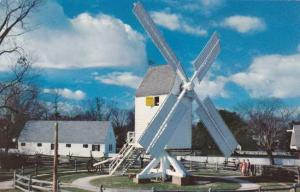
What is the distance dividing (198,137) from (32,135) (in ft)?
68.5

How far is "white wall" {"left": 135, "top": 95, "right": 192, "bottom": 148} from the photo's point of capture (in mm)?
25333

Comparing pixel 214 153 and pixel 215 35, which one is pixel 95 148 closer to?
pixel 214 153

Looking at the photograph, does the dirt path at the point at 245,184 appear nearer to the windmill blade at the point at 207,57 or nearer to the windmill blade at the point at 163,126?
the windmill blade at the point at 163,126

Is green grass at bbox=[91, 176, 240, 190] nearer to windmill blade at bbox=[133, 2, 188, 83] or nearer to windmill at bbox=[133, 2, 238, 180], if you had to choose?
windmill at bbox=[133, 2, 238, 180]

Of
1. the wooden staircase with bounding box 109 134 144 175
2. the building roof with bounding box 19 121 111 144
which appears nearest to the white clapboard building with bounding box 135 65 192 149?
the wooden staircase with bounding box 109 134 144 175

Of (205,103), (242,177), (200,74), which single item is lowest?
(242,177)

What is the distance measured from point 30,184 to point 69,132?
37.0 metres

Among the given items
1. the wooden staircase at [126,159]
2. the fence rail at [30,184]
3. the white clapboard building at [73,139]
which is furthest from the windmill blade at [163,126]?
the white clapboard building at [73,139]

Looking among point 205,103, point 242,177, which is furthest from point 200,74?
point 242,177

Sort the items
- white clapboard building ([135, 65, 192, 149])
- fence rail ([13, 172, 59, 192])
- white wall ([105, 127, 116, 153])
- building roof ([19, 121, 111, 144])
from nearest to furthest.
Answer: fence rail ([13, 172, 59, 192]) → white clapboard building ([135, 65, 192, 149]) → white wall ([105, 127, 116, 153]) → building roof ([19, 121, 111, 144])

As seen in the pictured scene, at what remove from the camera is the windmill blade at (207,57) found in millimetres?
Result: 25375

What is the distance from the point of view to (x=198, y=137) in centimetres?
6316

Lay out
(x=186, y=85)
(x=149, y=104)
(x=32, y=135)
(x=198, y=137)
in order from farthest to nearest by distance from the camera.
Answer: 1. (x=198, y=137)
2. (x=32, y=135)
3. (x=149, y=104)
4. (x=186, y=85)

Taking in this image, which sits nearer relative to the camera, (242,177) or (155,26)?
(155,26)
